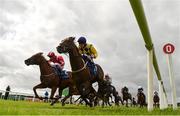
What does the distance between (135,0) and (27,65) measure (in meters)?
12.7

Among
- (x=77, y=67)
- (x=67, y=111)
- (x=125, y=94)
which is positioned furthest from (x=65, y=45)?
(x=125, y=94)

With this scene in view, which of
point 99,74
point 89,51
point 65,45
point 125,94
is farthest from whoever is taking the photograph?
point 125,94

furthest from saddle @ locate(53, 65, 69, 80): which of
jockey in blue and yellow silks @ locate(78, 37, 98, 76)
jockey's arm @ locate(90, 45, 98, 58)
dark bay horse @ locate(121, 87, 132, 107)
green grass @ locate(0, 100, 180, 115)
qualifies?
dark bay horse @ locate(121, 87, 132, 107)

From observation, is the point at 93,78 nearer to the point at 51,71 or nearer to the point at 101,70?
the point at 101,70

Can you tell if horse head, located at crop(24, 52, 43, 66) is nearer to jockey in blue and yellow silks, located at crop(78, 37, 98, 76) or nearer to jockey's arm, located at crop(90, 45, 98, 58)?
jockey in blue and yellow silks, located at crop(78, 37, 98, 76)

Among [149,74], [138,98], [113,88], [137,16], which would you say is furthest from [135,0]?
[138,98]

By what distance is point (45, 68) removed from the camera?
736 inches

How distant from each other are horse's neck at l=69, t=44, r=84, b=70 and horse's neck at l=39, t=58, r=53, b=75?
6036mm

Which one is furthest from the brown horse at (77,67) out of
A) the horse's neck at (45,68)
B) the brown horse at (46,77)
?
the horse's neck at (45,68)

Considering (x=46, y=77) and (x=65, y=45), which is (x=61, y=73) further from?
(x=65, y=45)

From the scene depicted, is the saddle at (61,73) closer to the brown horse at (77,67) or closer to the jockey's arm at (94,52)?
the jockey's arm at (94,52)

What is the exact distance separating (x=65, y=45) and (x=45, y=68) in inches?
235

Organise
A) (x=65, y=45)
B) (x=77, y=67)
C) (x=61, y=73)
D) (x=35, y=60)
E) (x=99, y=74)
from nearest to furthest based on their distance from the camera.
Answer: (x=77, y=67) → (x=65, y=45) → (x=99, y=74) → (x=35, y=60) → (x=61, y=73)

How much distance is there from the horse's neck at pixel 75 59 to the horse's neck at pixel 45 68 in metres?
6.04
